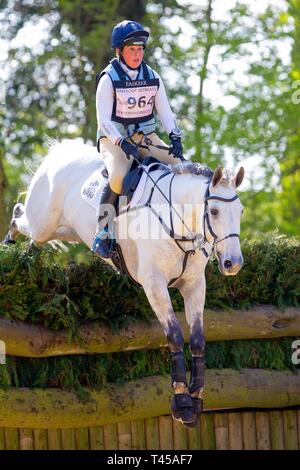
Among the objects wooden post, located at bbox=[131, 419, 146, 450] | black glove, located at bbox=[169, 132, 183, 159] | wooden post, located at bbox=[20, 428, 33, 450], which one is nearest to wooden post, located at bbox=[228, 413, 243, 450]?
wooden post, located at bbox=[131, 419, 146, 450]

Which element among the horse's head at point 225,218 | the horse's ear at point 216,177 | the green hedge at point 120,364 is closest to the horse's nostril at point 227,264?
the horse's head at point 225,218

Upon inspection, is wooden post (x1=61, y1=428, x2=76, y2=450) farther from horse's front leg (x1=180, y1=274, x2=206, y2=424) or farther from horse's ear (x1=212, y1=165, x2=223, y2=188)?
horse's ear (x1=212, y1=165, x2=223, y2=188)

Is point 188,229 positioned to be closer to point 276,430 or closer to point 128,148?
point 128,148

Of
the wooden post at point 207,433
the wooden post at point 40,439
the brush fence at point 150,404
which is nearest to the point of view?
the brush fence at point 150,404

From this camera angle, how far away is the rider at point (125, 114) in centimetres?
836

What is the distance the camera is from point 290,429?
A: 1006 centimetres

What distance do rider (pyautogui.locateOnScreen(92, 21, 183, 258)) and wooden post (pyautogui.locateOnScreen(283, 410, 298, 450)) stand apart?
2.74 m

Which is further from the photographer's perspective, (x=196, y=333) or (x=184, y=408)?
(x=196, y=333)

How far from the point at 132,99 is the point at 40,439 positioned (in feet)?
9.84

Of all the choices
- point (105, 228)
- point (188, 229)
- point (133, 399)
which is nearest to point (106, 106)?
point (105, 228)

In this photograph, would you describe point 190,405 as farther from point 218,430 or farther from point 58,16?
point 58,16

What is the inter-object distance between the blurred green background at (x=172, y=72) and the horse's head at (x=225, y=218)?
11.1 m

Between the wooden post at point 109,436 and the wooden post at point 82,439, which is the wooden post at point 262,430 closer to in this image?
the wooden post at point 109,436
